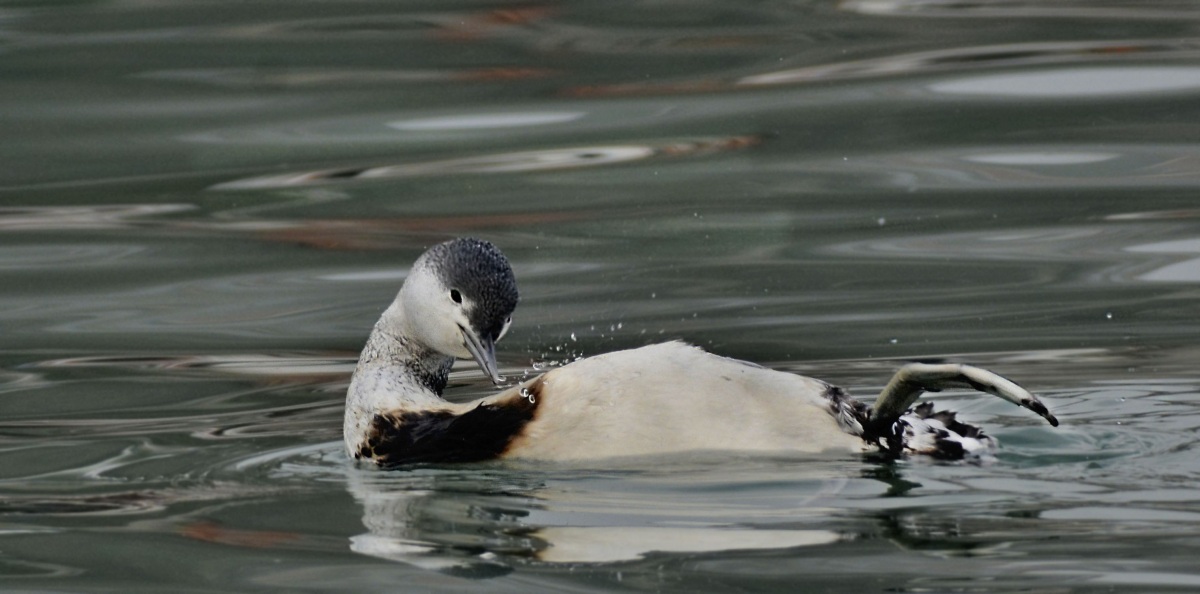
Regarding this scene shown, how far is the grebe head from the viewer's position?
5832mm

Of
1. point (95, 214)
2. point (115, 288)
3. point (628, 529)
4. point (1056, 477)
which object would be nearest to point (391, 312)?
point (628, 529)

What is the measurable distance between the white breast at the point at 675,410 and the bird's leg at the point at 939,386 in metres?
0.13

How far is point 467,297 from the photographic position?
19.2ft

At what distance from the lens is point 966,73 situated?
9.80 m

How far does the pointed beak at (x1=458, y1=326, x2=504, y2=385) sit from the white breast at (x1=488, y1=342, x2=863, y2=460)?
1.02ft

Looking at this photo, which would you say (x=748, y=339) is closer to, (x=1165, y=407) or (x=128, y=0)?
(x=1165, y=407)

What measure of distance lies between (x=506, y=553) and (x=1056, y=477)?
5.18 feet

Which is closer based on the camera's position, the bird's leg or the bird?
the bird's leg

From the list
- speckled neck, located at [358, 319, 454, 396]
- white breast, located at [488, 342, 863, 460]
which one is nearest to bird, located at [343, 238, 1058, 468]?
white breast, located at [488, 342, 863, 460]

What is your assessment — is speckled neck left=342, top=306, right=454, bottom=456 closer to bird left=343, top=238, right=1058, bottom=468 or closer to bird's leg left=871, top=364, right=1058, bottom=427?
bird left=343, top=238, right=1058, bottom=468

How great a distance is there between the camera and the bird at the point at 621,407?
17.4 ft

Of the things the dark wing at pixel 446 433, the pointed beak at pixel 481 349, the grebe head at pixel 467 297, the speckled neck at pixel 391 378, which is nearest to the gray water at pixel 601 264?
the dark wing at pixel 446 433

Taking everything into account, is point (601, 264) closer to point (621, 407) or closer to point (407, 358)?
point (407, 358)

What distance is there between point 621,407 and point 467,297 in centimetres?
72
